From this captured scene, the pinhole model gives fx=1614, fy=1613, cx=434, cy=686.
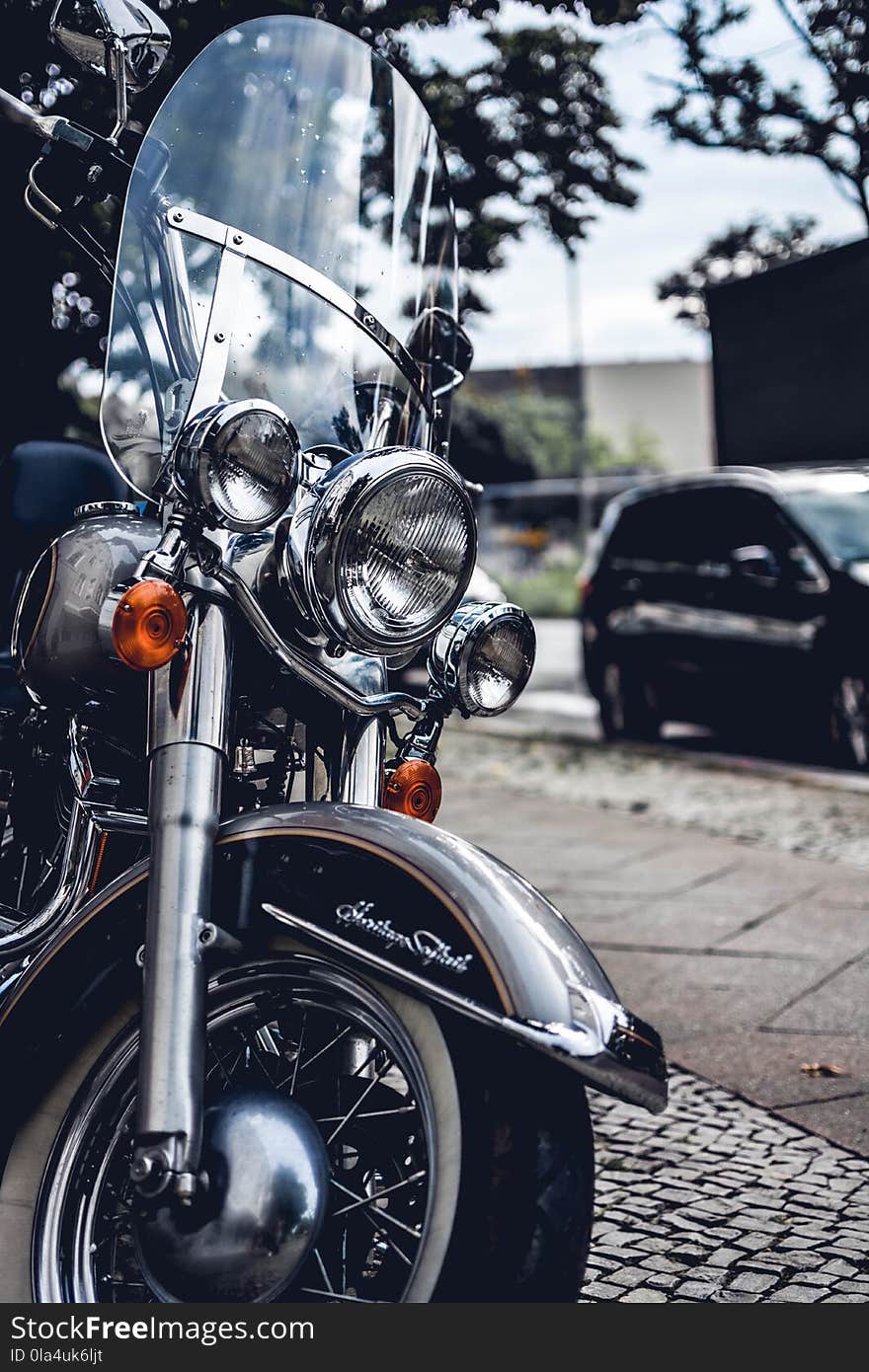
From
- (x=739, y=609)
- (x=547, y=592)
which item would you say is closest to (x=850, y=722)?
(x=739, y=609)

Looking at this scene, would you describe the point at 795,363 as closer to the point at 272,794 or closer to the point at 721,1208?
the point at 721,1208

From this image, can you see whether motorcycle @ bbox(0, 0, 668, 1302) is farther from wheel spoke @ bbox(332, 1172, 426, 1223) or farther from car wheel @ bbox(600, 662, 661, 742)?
car wheel @ bbox(600, 662, 661, 742)

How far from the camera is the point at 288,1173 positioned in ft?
6.17

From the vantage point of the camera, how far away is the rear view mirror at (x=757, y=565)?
8.77 meters

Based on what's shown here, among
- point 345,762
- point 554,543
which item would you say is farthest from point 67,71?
point 554,543

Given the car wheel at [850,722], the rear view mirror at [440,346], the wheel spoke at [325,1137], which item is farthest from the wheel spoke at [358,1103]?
the car wheel at [850,722]

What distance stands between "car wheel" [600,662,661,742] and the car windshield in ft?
5.13

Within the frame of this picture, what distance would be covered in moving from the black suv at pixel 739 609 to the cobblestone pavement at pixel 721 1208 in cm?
505

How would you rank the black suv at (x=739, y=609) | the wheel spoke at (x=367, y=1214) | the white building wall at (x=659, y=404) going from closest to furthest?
the wheel spoke at (x=367, y=1214)
the black suv at (x=739, y=609)
the white building wall at (x=659, y=404)

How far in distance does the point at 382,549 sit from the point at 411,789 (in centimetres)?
44

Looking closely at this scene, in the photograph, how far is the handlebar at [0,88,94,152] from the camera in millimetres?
2271

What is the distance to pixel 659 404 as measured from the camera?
221ft

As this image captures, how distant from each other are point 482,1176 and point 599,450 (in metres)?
65.6

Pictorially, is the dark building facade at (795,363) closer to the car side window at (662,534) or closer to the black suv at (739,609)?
the black suv at (739,609)
